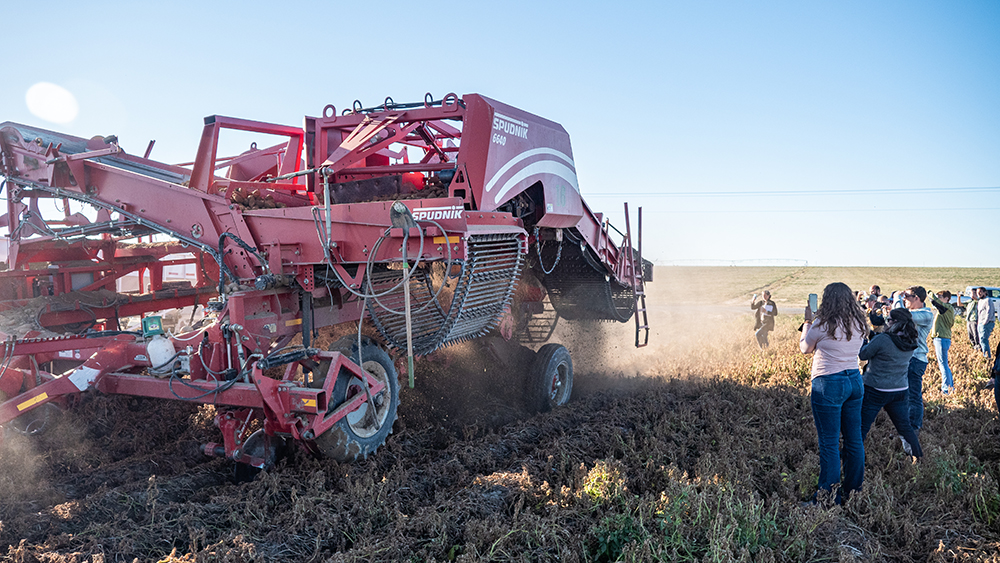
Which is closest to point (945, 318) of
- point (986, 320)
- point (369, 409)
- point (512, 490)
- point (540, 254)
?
point (986, 320)

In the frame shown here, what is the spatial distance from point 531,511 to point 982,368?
8969mm

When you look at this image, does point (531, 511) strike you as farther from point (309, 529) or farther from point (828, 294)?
point (828, 294)

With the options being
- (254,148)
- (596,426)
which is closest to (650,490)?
(596,426)

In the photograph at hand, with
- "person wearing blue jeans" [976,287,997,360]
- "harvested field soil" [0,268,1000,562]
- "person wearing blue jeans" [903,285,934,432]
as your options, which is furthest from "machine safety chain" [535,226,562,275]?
"person wearing blue jeans" [976,287,997,360]

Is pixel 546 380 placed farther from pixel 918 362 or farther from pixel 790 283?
pixel 790 283

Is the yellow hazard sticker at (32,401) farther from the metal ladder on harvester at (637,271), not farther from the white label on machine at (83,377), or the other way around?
the metal ladder on harvester at (637,271)

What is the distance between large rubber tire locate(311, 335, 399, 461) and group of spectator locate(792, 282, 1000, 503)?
3.37 metres

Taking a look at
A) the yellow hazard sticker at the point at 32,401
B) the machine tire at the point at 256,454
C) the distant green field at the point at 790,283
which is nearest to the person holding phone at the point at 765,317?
the machine tire at the point at 256,454

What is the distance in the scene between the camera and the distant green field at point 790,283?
3550 cm

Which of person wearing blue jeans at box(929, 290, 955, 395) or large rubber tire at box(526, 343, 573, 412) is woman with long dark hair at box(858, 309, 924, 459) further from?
person wearing blue jeans at box(929, 290, 955, 395)

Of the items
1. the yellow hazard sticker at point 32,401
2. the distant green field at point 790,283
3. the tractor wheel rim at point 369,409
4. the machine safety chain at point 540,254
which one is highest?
the machine safety chain at point 540,254

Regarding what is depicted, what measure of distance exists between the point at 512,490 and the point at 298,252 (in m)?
2.64

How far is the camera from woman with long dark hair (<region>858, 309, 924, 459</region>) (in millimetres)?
5289

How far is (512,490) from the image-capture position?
14.8ft
